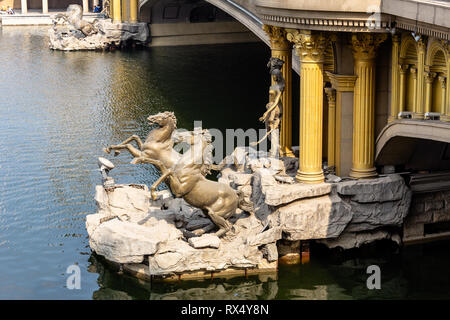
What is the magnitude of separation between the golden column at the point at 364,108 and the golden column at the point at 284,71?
2.92 m

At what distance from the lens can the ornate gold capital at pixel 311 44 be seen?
23312mm

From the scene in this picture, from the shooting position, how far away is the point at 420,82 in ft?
73.1

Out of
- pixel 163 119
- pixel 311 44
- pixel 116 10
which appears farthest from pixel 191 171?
pixel 116 10

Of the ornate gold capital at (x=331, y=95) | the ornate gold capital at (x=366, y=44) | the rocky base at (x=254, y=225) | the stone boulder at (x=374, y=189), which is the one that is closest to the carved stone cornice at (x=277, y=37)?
the ornate gold capital at (x=331, y=95)

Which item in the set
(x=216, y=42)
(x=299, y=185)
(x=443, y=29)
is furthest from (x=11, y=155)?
(x=216, y=42)

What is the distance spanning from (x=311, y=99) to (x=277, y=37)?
10.1ft

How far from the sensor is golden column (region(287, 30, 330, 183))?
76.9 feet

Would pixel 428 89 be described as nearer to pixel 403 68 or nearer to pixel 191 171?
pixel 403 68

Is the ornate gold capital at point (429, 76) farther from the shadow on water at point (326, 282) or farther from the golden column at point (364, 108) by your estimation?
the shadow on water at point (326, 282)

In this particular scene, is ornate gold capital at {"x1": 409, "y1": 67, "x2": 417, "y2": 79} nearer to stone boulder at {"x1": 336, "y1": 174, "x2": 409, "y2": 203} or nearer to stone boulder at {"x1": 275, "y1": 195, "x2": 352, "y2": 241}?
stone boulder at {"x1": 336, "y1": 174, "x2": 409, "y2": 203}

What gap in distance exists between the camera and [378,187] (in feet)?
77.3

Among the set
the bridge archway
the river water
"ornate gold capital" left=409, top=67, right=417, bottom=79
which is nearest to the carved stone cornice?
the bridge archway

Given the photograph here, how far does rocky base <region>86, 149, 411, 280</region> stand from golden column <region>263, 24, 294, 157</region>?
196 centimetres

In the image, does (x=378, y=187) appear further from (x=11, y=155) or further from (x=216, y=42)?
(x=216, y=42)
